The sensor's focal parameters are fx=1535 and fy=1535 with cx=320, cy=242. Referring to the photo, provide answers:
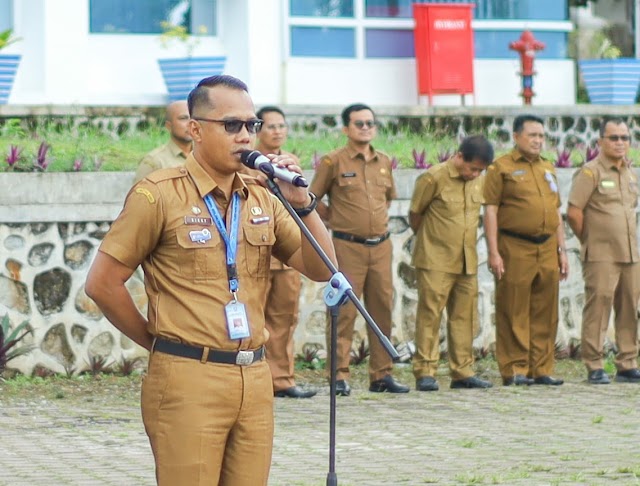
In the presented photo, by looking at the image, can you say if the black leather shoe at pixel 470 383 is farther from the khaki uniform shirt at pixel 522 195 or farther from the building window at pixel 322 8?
the building window at pixel 322 8

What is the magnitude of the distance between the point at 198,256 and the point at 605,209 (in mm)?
7843

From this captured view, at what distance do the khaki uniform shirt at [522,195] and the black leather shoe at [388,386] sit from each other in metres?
→ 1.59

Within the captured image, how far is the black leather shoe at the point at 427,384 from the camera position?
12.0 m

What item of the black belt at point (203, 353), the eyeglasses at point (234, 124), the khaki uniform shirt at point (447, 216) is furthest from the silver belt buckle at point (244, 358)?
the khaki uniform shirt at point (447, 216)

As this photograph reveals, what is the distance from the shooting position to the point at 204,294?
5324 mm

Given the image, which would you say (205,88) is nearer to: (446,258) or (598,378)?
(446,258)

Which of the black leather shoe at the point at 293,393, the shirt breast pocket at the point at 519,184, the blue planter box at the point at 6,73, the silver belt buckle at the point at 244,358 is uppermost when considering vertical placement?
the blue planter box at the point at 6,73

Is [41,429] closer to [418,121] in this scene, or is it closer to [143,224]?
[143,224]

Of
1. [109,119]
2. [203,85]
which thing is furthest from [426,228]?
[203,85]

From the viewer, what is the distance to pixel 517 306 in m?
12.5

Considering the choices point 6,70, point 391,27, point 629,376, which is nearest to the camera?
point 629,376

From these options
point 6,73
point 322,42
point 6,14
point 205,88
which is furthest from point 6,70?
point 205,88

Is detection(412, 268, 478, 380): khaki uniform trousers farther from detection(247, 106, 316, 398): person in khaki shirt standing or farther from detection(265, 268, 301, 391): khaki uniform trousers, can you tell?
detection(265, 268, 301, 391): khaki uniform trousers

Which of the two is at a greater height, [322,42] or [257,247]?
[322,42]
